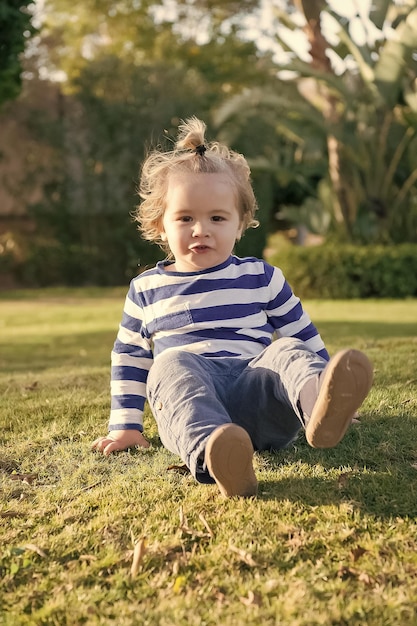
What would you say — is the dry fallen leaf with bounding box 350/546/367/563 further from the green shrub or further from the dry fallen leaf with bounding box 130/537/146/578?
the green shrub

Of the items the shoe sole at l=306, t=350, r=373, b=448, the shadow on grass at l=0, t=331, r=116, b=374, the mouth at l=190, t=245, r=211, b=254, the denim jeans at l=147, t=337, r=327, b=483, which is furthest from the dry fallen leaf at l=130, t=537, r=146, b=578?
the shadow on grass at l=0, t=331, r=116, b=374

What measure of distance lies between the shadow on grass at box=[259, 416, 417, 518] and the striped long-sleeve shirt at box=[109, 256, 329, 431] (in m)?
0.43

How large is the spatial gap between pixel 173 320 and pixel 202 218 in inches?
16.7

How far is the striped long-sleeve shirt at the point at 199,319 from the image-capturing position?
3182mm

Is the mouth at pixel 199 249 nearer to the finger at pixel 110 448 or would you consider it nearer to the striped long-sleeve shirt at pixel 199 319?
the striped long-sleeve shirt at pixel 199 319

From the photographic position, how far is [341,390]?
2.36m

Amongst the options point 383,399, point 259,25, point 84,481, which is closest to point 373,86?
point 383,399

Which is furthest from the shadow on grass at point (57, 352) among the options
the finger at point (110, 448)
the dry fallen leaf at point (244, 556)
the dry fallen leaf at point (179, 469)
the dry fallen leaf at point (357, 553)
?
the dry fallen leaf at point (357, 553)

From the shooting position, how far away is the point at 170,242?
3.32 metres

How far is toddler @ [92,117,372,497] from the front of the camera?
110 inches

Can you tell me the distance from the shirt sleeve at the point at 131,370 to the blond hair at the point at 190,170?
352mm

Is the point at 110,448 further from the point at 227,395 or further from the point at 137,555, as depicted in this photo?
the point at 137,555

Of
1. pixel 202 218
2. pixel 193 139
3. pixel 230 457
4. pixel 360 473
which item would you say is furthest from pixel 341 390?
pixel 193 139

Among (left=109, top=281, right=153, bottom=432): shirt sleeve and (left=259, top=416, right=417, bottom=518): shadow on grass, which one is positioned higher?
(left=109, top=281, right=153, bottom=432): shirt sleeve
